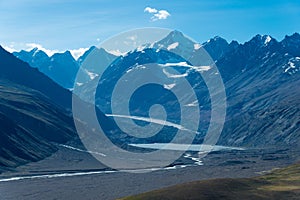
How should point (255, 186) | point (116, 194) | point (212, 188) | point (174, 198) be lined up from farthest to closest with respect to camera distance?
1. point (116, 194)
2. point (255, 186)
3. point (212, 188)
4. point (174, 198)

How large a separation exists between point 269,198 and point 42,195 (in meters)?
88.7

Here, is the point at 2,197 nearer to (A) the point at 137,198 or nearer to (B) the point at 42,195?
(B) the point at 42,195

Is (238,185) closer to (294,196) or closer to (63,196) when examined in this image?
(294,196)

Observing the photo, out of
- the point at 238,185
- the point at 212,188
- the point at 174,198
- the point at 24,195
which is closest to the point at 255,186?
the point at 238,185

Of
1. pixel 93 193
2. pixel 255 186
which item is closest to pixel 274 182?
pixel 255 186

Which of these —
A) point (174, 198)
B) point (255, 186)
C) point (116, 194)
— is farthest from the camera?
Result: point (116, 194)

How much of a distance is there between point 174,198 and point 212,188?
15.7m

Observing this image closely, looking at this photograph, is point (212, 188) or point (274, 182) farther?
point (274, 182)

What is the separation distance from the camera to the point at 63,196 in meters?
195

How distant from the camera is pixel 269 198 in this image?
146750mm

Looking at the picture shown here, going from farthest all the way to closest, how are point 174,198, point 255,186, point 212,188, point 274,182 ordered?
1. point 274,182
2. point 255,186
3. point 212,188
4. point 174,198

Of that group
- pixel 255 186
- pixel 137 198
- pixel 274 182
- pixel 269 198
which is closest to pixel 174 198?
pixel 137 198

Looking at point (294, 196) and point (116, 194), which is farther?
point (116, 194)

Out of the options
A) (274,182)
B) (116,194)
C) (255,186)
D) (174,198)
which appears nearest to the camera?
(174,198)
